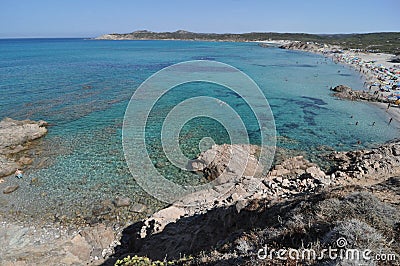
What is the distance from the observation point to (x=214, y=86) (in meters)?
40.5

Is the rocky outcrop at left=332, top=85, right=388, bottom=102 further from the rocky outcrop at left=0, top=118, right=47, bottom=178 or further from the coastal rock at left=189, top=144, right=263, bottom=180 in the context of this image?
the rocky outcrop at left=0, top=118, right=47, bottom=178

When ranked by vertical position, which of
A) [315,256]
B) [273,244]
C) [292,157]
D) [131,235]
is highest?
[315,256]

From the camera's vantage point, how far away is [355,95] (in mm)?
35156

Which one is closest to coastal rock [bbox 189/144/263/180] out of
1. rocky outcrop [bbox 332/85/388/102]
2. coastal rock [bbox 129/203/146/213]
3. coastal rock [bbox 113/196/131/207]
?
coastal rock [bbox 129/203/146/213]

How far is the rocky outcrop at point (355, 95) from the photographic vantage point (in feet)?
110

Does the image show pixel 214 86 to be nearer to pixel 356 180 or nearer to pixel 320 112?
pixel 320 112

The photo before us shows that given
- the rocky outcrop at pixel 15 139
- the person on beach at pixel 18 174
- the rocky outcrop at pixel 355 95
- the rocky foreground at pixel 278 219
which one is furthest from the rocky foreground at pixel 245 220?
the rocky outcrop at pixel 355 95

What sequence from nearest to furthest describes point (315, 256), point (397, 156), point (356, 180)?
point (315, 256) < point (356, 180) < point (397, 156)

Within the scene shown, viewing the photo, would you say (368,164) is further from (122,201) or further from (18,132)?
(18,132)

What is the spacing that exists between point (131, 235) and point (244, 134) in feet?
45.7

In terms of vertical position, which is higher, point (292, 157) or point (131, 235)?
point (292, 157)

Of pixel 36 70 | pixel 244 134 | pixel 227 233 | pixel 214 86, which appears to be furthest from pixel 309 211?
pixel 36 70

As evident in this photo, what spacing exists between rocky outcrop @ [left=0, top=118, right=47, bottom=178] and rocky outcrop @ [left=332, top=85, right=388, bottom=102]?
37.1 metres

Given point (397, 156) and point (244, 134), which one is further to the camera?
point (244, 134)
